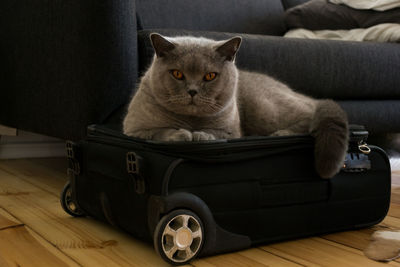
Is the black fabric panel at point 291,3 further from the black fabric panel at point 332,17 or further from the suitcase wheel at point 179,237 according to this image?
the suitcase wheel at point 179,237

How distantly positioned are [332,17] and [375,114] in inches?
24.3

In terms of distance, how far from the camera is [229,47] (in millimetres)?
1261

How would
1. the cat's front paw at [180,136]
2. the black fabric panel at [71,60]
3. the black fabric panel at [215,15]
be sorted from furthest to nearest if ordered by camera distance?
the black fabric panel at [215,15] < the black fabric panel at [71,60] < the cat's front paw at [180,136]

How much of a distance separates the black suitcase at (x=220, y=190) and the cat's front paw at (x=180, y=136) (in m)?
0.07

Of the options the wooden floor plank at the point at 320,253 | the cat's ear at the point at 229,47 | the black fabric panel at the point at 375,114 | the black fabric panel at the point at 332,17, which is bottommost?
the wooden floor plank at the point at 320,253

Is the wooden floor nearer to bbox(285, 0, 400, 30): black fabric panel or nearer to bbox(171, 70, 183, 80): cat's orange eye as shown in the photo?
bbox(171, 70, 183, 80): cat's orange eye

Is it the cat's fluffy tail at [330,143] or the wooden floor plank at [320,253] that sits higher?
the cat's fluffy tail at [330,143]

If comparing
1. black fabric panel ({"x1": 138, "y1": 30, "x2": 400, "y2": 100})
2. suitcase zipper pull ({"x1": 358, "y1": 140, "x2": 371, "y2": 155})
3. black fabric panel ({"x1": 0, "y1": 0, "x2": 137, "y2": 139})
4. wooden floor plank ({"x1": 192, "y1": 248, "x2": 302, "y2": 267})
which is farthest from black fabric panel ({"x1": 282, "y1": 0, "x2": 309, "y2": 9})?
wooden floor plank ({"x1": 192, "y1": 248, "x2": 302, "y2": 267})

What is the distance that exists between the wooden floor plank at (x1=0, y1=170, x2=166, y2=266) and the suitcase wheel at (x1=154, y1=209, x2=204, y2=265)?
5cm

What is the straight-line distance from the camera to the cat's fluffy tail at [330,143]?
1222mm

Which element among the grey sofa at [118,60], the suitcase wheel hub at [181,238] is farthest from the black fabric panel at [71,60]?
the suitcase wheel hub at [181,238]

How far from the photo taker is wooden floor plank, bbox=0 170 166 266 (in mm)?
1121

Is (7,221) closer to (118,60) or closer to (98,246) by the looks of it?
(98,246)

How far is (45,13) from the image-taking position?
Answer: 6.09 ft
